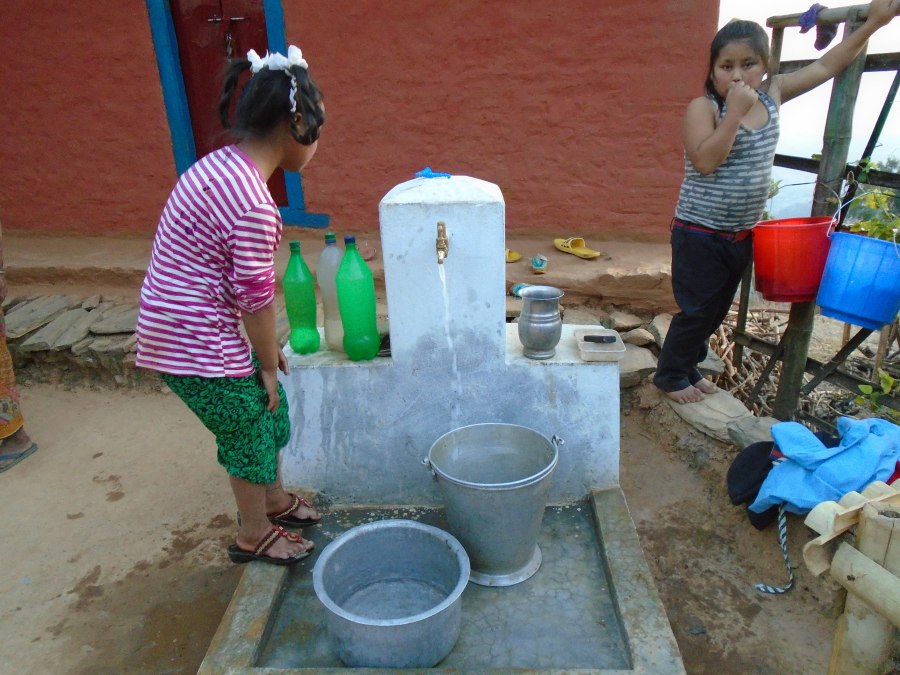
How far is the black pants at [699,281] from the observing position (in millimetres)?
3074

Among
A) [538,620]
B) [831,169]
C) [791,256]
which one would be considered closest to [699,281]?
[791,256]

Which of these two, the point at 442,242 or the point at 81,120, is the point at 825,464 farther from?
the point at 81,120

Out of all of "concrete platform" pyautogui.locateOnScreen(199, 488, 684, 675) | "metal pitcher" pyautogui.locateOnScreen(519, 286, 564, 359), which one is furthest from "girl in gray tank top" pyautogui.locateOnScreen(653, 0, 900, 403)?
"concrete platform" pyautogui.locateOnScreen(199, 488, 684, 675)

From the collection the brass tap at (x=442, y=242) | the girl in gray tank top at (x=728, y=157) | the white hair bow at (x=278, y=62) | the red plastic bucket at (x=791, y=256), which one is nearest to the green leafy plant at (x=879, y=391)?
the red plastic bucket at (x=791, y=256)

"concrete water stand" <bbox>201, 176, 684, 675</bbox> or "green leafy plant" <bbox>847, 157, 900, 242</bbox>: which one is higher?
"green leafy plant" <bbox>847, 157, 900, 242</bbox>

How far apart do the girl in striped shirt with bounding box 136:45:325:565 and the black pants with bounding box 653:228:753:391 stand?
6.23 ft

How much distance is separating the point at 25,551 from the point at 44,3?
14.2ft

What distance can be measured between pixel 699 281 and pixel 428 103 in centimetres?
266

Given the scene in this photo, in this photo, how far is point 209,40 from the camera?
5.30 m

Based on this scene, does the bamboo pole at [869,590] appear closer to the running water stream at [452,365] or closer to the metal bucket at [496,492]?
the metal bucket at [496,492]

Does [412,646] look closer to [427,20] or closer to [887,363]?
[887,363]

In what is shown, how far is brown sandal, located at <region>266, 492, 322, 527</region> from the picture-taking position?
250 cm

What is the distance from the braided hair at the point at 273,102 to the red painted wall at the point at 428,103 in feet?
10.2

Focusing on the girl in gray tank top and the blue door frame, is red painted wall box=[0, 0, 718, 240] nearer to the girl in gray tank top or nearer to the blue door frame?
the blue door frame
